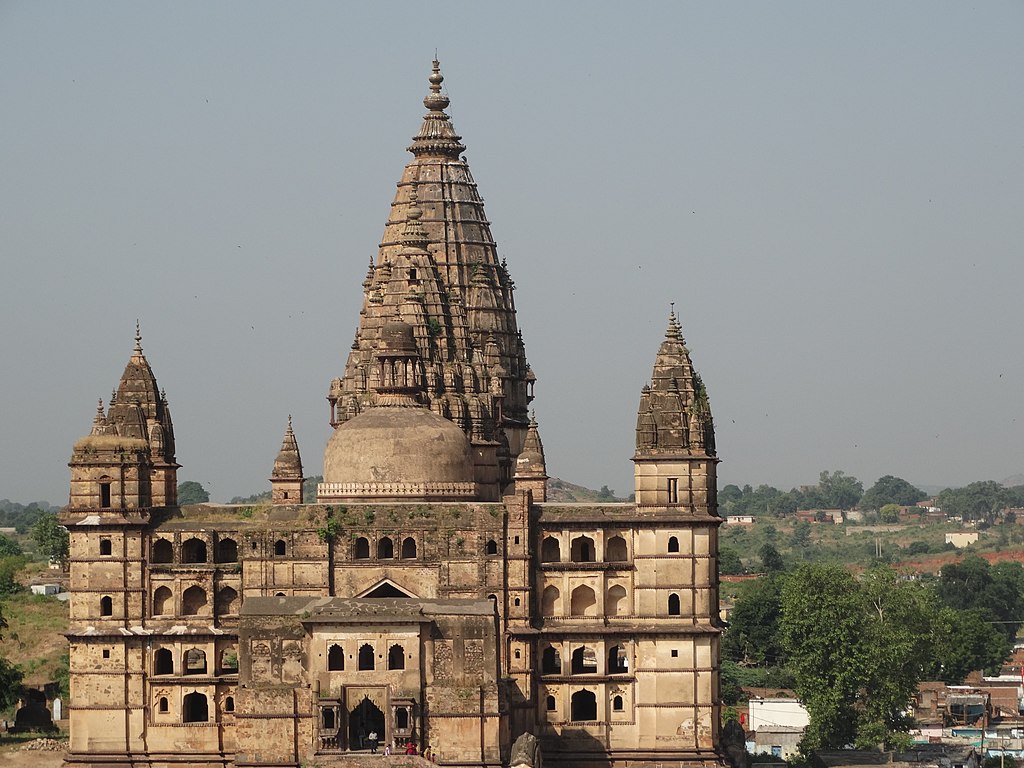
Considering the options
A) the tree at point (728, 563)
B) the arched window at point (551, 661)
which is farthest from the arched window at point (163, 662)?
the tree at point (728, 563)

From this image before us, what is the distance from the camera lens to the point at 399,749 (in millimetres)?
70188

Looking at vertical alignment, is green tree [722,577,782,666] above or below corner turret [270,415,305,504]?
below

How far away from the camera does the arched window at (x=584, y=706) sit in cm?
7644

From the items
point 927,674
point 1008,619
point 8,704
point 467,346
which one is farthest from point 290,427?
point 1008,619

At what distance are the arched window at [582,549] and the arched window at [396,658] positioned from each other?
7298 millimetres

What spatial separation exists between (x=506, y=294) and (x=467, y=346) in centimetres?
519

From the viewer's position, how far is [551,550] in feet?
251

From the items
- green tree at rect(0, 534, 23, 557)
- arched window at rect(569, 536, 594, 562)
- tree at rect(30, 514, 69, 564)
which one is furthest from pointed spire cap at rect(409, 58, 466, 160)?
green tree at rect(0, 534, 23, 557)

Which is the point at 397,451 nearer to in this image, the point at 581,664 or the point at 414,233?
the point at 581,664

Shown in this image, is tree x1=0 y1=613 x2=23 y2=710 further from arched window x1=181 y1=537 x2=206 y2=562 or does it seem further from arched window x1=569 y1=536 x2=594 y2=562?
arched window x1=569 y1=536 x2=594 y2=562

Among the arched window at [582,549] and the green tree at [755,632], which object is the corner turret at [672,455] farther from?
the green tree at [755,632]

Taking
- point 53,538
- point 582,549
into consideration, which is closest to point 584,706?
point 582,549

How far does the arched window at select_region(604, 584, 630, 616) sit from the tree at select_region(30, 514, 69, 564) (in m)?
52.9

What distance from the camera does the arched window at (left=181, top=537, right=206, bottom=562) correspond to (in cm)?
7644
